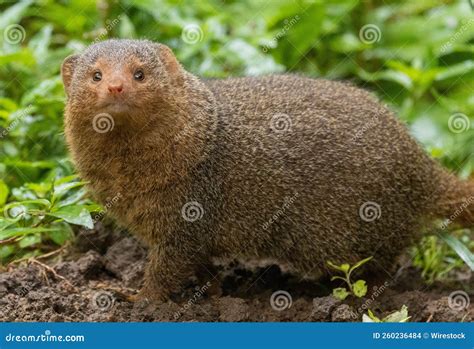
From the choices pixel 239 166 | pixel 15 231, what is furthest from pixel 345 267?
pixel 15 231

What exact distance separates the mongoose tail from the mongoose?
0.10 metres

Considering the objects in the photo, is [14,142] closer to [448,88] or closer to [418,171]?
[418,171]

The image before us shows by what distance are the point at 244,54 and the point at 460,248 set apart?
2684 mm

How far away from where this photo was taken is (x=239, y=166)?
17.1 feet

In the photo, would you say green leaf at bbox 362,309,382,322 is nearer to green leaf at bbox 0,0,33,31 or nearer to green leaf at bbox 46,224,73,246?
green leaf at bbox 46,224,73,246

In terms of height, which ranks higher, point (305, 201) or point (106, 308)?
point (305, 201)

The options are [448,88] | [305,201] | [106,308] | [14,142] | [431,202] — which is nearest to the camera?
[106,308]

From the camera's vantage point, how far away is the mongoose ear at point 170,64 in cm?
507

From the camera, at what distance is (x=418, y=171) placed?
555 cm

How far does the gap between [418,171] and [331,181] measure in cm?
70

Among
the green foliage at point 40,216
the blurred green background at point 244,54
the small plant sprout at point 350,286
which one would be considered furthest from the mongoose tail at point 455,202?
the green foliage at point 40,216

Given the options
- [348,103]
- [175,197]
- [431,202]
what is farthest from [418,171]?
[175,197]

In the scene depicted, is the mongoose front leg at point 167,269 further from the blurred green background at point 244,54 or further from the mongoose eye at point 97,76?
the mongoose eye at point 97,76

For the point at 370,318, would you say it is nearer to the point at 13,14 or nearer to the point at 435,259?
the point at 435,259
